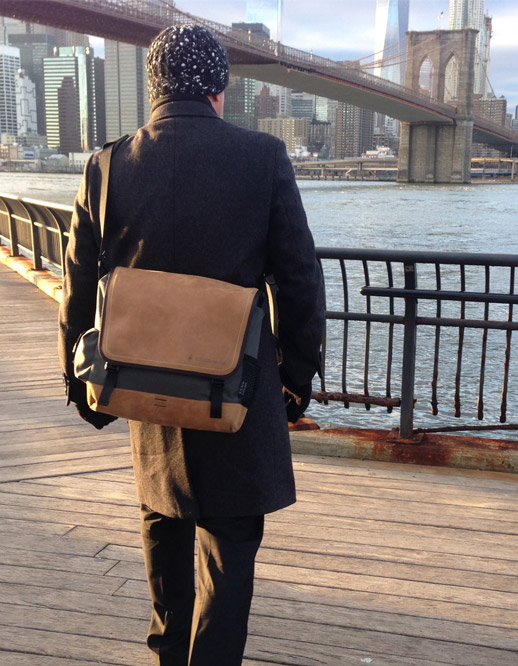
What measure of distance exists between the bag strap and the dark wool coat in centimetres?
1

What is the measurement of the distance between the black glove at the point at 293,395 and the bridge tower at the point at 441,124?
6372 cm

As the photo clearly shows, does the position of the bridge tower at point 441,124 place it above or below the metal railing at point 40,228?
above

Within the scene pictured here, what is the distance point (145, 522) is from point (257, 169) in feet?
2.37

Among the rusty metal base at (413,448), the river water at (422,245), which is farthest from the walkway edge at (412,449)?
the river water at (422,245)

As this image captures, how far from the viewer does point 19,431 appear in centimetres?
362

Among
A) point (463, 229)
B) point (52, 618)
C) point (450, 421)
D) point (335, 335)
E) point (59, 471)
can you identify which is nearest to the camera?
point (52, 618)

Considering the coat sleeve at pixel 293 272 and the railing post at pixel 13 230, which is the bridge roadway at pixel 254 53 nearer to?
the railing post at pixel 13 230

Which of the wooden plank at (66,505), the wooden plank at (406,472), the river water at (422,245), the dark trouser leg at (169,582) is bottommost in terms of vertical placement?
the river water at (422,245)

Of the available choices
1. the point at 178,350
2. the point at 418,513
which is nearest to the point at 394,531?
the point at 418,513

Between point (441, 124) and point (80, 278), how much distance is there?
65.7 metres

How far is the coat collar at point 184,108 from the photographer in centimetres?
147

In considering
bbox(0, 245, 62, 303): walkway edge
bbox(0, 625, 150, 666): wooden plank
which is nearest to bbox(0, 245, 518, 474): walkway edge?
bbox(0, 625, 150, 666): wooden plank

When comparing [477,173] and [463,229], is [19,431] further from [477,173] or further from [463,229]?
[477,173]

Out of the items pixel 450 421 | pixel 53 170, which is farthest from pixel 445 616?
pixel 53 170
